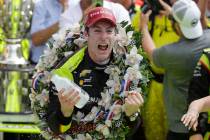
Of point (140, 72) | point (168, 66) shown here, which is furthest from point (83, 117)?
point (168, 66)

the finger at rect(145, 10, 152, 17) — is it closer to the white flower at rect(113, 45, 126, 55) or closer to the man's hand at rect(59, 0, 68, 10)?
the man's hand at rect(59, 0, 68, 10)

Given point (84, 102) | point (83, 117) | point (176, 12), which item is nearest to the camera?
point (84, 102)

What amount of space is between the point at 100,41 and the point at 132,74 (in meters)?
0.33

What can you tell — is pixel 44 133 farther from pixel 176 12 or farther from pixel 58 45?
pixel 176 12

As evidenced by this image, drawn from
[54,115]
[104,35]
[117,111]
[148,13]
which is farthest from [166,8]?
[54,115]

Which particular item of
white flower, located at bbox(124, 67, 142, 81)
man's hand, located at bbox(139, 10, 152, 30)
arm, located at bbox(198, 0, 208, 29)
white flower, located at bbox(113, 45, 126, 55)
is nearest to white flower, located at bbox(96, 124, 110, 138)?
white flower, located at bbox(124, 67, 142, 81)

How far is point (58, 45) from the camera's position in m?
4.48

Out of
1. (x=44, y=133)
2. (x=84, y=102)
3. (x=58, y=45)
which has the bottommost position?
(x=44, y=133)

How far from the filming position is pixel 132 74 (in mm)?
4188

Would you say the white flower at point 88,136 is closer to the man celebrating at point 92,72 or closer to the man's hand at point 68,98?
the man celebrating at point 92,72

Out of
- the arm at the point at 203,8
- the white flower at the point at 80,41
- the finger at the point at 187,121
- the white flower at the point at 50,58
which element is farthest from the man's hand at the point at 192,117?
the arm at the point at 203,8

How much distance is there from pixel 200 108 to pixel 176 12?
1381 mm

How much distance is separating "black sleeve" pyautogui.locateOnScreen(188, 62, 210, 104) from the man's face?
0.59m

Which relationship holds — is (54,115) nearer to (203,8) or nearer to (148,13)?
(148,13)
